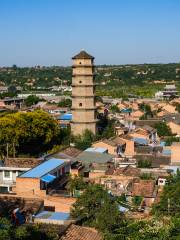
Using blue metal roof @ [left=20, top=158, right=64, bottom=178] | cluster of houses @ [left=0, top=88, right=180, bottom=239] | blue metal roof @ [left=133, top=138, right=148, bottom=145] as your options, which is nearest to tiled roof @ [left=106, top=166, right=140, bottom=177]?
cluster of houses @ [left=0, top=88, right=180, bottom=239]

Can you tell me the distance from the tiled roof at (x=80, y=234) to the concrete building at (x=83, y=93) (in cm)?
2171

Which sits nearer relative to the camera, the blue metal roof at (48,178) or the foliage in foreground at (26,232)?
the foliage in foreground at (26,232)

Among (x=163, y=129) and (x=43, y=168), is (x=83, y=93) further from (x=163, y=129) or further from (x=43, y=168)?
(x=43, y=168)

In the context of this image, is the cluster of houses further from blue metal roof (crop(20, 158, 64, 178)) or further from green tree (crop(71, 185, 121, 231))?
green tree (crop(71, 185, 121, 231))

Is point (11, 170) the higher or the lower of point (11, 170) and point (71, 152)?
the lower

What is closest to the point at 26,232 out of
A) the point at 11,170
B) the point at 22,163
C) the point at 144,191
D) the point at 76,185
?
the point at 76,185

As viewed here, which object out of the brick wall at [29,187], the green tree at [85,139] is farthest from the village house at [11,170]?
the green tree at [85,139]

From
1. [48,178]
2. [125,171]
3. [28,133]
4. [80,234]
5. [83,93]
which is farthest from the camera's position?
[83,93]

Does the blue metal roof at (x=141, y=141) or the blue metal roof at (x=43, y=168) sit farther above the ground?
the blue metal roof at (x=43, y=168)

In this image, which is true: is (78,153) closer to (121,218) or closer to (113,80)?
(121,218)

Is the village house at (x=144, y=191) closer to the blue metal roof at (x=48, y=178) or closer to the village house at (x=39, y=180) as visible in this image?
the blue metal roof at (x=48, y=178)

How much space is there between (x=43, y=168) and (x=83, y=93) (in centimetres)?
1376

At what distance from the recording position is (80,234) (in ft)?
49.0

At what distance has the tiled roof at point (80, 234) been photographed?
14748 millimetres
